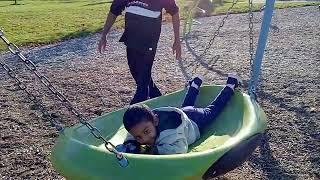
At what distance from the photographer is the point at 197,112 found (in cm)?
381

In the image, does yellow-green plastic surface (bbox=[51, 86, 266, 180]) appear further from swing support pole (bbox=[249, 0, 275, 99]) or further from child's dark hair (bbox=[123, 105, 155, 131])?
swing support pole (bbox=[249, 0, 275, 99])

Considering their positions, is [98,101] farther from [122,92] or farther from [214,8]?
[214,8]

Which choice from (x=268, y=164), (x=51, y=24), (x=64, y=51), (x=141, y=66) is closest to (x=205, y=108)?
(x=268, y=164)

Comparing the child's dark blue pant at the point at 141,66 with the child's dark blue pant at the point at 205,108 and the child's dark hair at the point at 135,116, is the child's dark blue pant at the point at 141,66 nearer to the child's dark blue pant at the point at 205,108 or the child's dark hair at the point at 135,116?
the child's dark blue pant at the point at 205,108

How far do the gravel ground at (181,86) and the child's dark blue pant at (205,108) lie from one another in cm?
44

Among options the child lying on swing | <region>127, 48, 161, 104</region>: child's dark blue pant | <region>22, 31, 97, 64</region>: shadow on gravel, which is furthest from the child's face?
<region>22, 31, 97, 64</region>: shadow on gravel

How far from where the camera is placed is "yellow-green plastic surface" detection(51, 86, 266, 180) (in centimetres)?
272

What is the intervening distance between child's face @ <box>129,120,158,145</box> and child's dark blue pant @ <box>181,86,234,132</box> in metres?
0.70

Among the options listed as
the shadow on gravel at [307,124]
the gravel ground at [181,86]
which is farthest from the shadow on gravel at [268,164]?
the shadow on gravel at [307,124]

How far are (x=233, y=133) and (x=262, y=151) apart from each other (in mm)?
752

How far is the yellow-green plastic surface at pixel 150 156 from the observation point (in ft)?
8.92

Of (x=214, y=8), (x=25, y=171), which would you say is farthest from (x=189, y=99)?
(x=214, y=8)

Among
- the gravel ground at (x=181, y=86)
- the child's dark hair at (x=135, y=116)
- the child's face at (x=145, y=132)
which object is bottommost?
the gravel ground at (x=181, y=86)

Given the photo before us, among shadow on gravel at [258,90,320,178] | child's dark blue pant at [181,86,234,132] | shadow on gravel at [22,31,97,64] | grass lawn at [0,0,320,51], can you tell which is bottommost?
grass lawn at [0,0,320,51]
